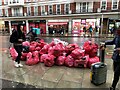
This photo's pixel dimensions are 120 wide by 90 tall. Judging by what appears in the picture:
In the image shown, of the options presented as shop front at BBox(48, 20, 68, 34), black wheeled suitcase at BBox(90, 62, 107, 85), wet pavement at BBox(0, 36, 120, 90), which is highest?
shop front at BBox(48, 20, 68, 34)

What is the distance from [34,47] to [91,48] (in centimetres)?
272

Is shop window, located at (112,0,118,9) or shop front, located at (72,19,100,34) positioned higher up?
shop window, located at (112,0,118,9)

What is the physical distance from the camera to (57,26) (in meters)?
27.3

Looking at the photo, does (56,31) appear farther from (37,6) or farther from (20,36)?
(20,36)

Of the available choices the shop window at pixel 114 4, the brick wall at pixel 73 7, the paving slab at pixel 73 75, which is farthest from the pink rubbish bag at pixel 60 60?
the brick wall at pixel 73 7

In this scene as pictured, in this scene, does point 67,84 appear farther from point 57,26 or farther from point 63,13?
Result: point 57,26

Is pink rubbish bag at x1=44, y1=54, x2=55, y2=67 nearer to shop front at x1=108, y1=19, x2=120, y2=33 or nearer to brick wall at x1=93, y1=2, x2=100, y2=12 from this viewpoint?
shop front at x1=108, y1=19, x2=120, y2=33

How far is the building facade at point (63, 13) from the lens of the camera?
78.3ft

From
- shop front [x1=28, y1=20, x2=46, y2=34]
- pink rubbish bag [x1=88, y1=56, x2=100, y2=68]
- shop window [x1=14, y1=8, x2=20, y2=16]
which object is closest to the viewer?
pink rubbish bag [x1=88, y1=56, x2=100, y2=68]

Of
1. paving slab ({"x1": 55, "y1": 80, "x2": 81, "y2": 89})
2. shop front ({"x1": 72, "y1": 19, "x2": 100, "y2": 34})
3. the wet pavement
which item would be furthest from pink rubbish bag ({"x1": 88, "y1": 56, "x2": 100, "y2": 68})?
shop front ({"x1": 72, "y1": 19, "x2": 100, "y2": 34})

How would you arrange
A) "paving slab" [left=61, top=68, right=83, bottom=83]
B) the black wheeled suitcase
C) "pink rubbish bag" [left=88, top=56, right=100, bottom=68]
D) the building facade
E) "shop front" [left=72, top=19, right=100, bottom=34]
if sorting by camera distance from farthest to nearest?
"shop front" [left=72, top=19, right=100, bottom=34], the building facade, "pink rubbish bag" [left=88, top=56, right=100, bottom=68], "paving slab" [left=61, top=68, right=83, bottom=83], the black wheeled suitcase

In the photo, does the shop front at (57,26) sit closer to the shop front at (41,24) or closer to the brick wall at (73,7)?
the shop front at (41,24)

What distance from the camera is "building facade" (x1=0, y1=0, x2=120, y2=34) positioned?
23.9m

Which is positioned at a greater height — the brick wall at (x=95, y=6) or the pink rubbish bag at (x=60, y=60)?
the brick wall at (x=95, y=6)
